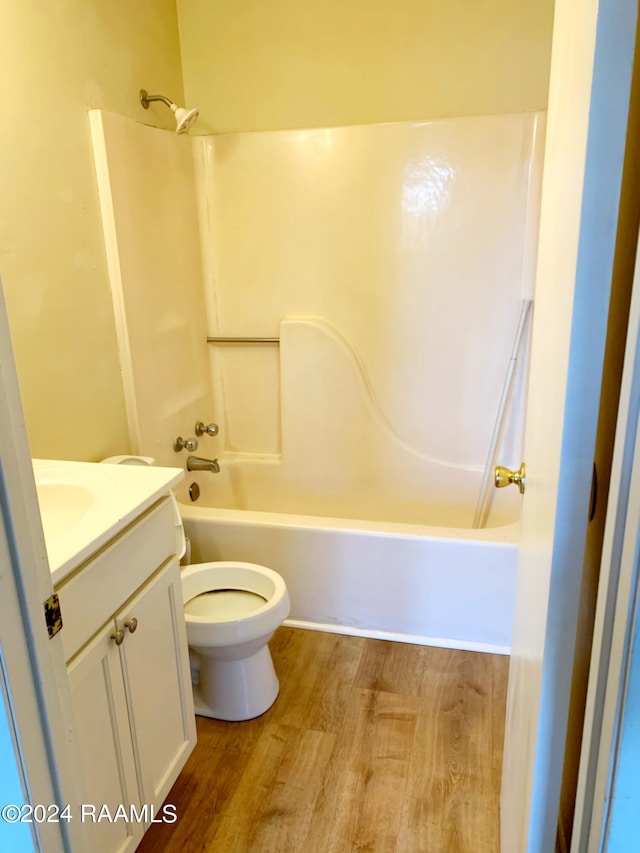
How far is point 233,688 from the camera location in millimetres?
1740

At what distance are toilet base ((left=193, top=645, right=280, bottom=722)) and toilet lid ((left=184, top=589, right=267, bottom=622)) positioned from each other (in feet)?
0.42

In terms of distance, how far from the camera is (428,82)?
237cm

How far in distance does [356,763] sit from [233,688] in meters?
0.41

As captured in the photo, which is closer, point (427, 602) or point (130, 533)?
point (130, 533)

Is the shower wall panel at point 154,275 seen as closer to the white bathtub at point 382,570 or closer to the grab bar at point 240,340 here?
the grab bar at point 240,340

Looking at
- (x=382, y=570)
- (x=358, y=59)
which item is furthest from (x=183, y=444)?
(x=358, y=59)

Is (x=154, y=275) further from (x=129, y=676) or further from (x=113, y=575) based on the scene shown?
(x=129, y=676)

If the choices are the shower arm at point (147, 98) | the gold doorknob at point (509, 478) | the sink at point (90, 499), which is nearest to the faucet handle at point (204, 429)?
the sink at point (90, 499)

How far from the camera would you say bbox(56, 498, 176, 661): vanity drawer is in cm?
102

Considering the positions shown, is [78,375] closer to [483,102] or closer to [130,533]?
[130,533]

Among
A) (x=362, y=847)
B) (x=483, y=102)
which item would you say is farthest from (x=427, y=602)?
(x=483, y=102)

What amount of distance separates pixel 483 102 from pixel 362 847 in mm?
2537

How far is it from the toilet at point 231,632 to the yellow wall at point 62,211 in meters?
0.23

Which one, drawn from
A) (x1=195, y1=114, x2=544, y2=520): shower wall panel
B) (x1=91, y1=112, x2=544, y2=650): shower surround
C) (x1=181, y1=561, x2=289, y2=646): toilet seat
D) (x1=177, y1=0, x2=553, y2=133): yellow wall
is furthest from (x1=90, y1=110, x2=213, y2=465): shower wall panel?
(x1=181, y1=561, x2=289, y2=646): toilet seat
